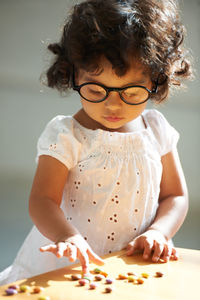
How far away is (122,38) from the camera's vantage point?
98 cm

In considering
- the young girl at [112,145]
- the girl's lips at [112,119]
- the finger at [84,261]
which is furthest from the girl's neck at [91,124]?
the finger at [84,261]

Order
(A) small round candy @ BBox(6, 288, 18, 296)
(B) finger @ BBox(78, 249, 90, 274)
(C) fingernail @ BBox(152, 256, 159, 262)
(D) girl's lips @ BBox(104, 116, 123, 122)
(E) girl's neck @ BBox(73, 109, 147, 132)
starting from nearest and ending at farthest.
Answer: (A) small round candy @ BBox(6, 288, 18, 296), (B) finger @ BBox(78, 249, 90, 274), (C) fingernail @ BBox(152, 256, 159, 262), (D) girl's lips @ BBox(104, 116, 123, 122), (E) girl's neck @ BBox(73, 109, 147, 132)

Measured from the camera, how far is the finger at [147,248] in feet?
3.00

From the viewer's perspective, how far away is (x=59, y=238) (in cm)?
91

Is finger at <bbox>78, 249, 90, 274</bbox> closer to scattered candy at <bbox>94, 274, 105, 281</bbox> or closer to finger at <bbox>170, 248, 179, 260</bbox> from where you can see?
scattered candy at <bbox>94, 274, 105, 281</bbox>

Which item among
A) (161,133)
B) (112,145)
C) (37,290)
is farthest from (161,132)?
(37,290)

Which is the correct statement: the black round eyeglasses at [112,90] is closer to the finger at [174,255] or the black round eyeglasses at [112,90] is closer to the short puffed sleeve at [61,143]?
the short puffed sleeve at [61,143]

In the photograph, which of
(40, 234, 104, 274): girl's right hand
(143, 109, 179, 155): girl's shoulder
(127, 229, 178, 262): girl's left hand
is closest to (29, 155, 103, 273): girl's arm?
(40, 234, 104, 274): girl's right hand

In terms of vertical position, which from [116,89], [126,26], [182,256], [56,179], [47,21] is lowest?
[182,256]

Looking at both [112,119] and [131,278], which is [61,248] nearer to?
[131,278]

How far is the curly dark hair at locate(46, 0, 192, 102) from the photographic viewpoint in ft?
3.22

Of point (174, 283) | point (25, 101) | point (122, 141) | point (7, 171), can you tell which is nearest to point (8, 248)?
point (7, 171)

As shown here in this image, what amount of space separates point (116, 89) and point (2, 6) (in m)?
2.45

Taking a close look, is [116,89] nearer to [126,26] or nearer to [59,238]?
[126,26]
